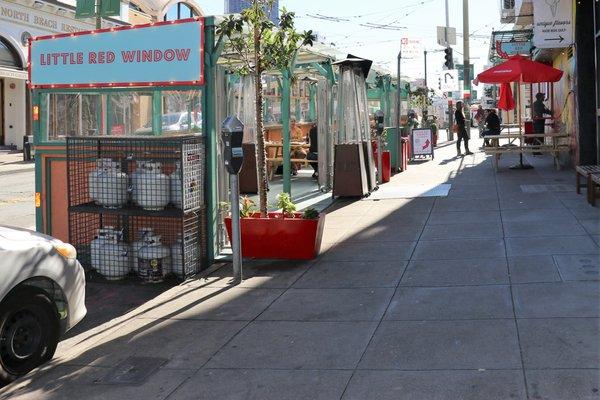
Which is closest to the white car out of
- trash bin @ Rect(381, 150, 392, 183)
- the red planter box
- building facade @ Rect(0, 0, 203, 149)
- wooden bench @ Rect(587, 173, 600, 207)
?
the red planter box

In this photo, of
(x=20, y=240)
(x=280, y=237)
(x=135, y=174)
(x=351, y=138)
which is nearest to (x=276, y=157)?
(x=351, y=138)

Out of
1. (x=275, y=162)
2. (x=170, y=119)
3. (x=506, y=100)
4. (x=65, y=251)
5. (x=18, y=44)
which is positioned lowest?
(x=65, y=251)

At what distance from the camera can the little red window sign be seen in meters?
7.58

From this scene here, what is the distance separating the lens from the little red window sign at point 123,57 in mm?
7582

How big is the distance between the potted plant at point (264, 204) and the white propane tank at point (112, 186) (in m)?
1.27

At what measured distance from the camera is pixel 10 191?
17062 mm

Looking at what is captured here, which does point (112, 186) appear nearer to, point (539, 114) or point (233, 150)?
point (233, 150)

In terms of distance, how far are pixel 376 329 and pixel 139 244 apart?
129 inches

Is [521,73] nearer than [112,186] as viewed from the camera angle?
No

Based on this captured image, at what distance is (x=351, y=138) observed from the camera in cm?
1292

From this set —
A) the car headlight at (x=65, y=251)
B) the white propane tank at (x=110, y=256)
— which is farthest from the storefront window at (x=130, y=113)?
the car headlight at (x=65, y=251)

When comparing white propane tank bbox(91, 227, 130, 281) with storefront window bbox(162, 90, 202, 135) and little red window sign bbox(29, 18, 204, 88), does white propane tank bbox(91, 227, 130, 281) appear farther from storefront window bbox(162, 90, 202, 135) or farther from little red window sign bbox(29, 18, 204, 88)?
little red window sign bbox(29, 18, 204, 88)

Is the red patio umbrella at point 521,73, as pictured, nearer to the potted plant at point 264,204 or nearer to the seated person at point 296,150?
the seated person at point 296,150

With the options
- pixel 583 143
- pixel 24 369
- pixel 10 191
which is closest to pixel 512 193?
pixel 583 143
